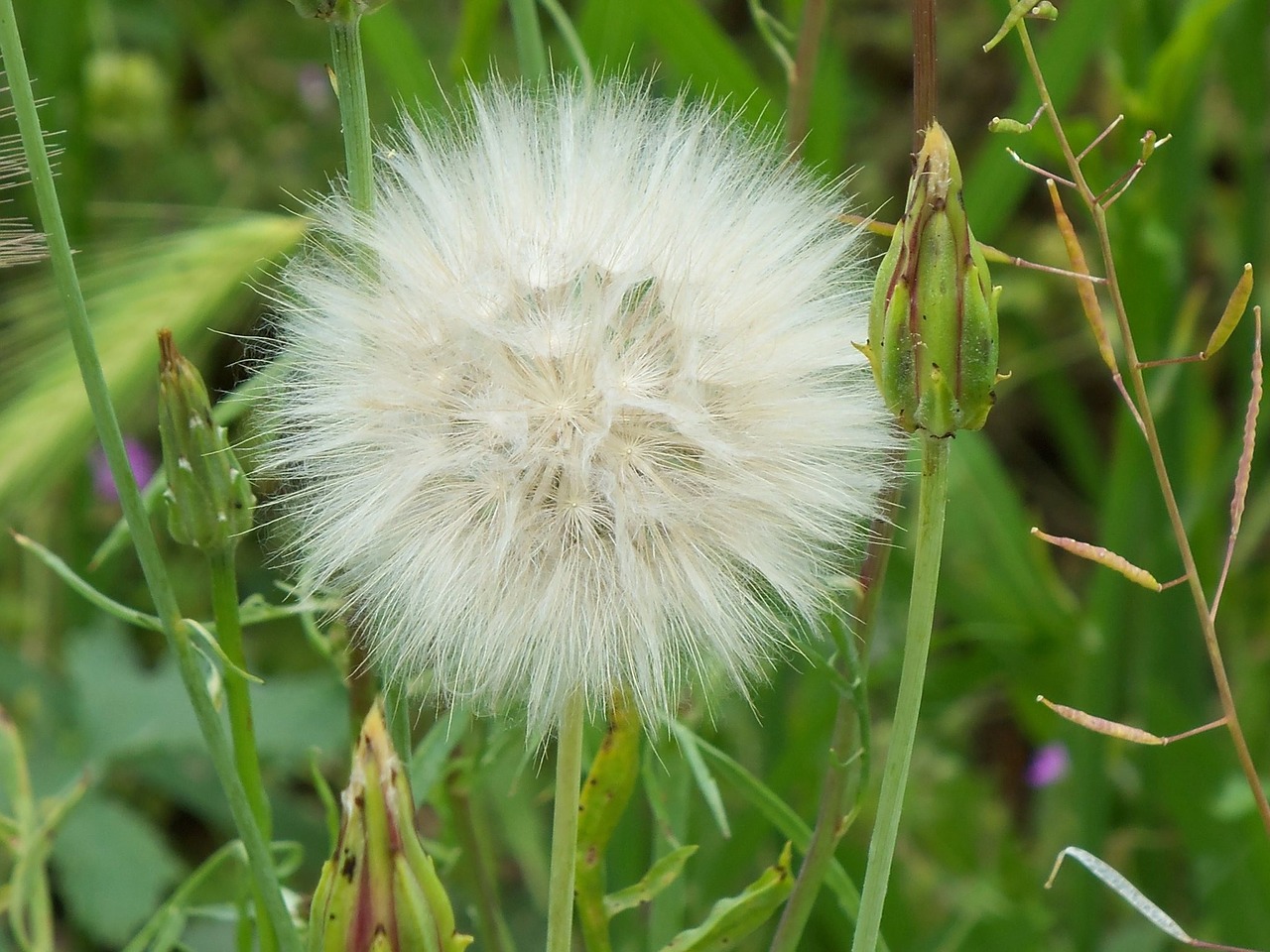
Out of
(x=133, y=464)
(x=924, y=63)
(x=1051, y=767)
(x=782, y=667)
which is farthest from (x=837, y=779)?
(x=133, y=464)

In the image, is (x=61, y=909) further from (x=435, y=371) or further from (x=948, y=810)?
(x=435, y=371)

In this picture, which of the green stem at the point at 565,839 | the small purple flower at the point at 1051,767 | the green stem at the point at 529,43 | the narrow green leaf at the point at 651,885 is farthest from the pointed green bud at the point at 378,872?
the small purple flower at the point at 1051,767

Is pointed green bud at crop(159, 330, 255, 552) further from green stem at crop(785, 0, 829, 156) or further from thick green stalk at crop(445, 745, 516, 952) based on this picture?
green stem at crop(785, 0, 829, 156)

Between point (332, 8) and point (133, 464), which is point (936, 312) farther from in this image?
point (133, 464)

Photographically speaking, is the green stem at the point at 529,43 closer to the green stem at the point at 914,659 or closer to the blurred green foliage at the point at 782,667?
the blurred green foliage at the point at 782,667

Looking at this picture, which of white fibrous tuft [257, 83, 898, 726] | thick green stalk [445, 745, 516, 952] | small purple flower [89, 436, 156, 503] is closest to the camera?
white fibrous tuft [257, 83, 898, 726]

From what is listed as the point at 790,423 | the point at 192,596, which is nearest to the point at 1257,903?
the point at 790,423

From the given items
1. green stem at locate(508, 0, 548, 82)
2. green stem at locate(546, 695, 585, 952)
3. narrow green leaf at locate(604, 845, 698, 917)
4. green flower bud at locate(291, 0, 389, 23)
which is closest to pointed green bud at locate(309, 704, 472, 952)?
green stem at locate(546, 695, 585, 952)
